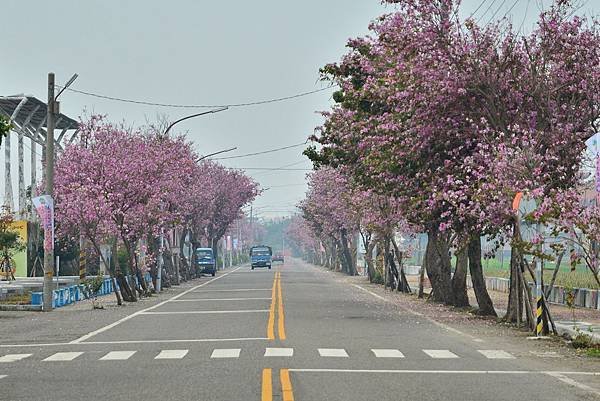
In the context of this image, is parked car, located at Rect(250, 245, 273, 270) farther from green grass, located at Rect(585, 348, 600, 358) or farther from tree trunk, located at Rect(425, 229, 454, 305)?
green grass, located at Rect(585, 348, 600, 358)

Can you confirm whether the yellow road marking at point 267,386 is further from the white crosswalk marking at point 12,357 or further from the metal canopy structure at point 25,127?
the metal canopy structure at point 25,127

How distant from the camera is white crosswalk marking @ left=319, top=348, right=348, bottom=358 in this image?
64.8 feet

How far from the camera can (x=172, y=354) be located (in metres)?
20.2

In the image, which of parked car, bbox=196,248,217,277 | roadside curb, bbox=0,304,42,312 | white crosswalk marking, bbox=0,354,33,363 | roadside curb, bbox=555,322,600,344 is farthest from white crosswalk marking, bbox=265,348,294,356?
parked car, bbox=196,248,217,277

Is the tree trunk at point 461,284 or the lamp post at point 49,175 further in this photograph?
the tree trunk at point 461,284

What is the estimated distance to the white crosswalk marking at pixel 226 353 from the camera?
19625 mm

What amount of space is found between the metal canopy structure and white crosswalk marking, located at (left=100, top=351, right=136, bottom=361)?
1900 inches

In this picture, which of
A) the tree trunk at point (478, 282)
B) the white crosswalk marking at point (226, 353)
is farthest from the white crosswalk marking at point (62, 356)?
the tree trunk at point (478, 282)

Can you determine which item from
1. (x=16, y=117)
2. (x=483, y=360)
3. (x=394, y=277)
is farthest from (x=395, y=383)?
(x=16, y=117)

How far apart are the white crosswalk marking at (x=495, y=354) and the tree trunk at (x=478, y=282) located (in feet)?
41.3

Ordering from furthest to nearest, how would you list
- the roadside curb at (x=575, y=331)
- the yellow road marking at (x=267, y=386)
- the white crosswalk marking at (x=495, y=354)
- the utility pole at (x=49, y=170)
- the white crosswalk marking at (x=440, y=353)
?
1. the utility pole at (x=49, y=170)
2. the roadside curb at (x=575, y=331)
3. the white crosswalk marking at (x=495, y=354)
4. the white crosswalk marking at (x=440, y=353)
5. the yellow road marking at (x=267, y=386)

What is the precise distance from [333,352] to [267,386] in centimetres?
571

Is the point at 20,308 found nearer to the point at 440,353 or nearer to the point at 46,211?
the point at 46,211

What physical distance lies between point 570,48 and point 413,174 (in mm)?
6057
